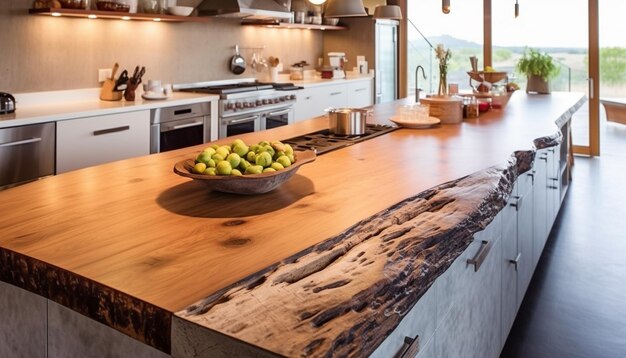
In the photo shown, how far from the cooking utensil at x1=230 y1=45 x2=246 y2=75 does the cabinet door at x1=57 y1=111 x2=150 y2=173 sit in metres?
1.98

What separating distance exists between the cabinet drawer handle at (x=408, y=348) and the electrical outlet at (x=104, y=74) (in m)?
3.95

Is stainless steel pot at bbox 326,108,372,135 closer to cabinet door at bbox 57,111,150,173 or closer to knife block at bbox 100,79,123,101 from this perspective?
cabinet door at bbox 57,111,150,173

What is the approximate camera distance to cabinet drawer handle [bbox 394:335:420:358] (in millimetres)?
1153

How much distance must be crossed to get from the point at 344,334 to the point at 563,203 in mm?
4417

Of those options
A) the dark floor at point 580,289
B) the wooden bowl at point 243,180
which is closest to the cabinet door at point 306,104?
the dark floor at point 580,289

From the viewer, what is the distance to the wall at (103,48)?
3863 mm

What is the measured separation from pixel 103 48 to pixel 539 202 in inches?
136

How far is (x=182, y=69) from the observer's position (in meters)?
5.29

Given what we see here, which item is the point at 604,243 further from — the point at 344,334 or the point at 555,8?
the point at 555,8

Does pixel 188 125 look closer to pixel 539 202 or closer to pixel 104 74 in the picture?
pixel 104 74

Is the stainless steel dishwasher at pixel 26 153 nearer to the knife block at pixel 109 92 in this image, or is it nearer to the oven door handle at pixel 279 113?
the knife block at pixel 109 92

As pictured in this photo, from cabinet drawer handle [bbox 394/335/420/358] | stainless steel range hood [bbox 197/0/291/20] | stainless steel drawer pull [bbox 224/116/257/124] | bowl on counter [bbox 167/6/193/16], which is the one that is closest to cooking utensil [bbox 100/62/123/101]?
bowl on counter [bbox 167/6/193/16]

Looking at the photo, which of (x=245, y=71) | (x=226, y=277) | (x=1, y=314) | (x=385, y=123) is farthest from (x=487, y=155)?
(x=245, y=71)

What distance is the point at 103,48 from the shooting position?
4.50m
